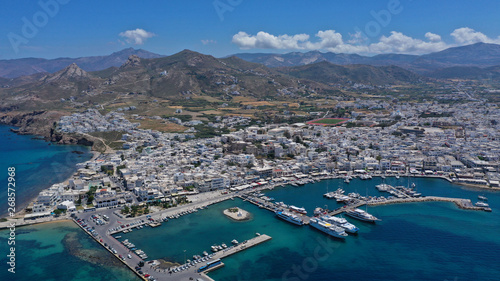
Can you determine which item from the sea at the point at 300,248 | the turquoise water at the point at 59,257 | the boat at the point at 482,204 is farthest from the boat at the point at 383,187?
the turquoise water at the point at 59,257

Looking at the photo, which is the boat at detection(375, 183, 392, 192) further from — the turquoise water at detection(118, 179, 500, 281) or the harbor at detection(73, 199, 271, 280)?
the harbor at detection(73, 199, 271, 280)

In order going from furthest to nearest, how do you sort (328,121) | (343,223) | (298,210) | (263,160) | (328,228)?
(328,121)
(263,160)
(298,210)
(343,223)
(328,228)

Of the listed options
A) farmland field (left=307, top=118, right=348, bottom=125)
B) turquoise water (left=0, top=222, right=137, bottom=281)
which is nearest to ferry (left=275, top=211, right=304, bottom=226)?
turquoise water (left=0, top=222, right=137, bottom=281)

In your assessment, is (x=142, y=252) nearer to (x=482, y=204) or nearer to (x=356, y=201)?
(x=356, y=201)

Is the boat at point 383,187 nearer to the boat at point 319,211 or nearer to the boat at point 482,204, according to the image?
the boat at point 482,204

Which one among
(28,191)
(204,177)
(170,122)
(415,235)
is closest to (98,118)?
(170,122)

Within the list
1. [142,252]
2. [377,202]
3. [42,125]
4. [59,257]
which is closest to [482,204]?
[377,202]
